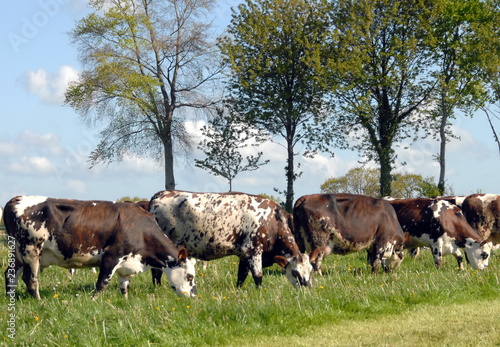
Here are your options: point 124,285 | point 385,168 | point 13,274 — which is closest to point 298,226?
point 124,285

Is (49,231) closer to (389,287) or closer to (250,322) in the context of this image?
(250,322)

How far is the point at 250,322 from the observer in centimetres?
1014

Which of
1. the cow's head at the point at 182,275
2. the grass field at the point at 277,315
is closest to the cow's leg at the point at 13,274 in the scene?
the grass field at the point at 277,315

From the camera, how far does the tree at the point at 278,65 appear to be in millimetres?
45469

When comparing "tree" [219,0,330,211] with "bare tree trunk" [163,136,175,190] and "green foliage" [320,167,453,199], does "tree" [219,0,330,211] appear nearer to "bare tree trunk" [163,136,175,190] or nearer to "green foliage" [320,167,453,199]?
"bare tree trunk" [163,136,175,190]

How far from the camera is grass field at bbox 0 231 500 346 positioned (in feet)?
31.0

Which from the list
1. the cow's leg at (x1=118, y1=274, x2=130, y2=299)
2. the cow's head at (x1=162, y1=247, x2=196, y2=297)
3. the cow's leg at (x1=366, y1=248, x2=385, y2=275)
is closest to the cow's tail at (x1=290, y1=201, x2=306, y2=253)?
the cow's leg at (x1=366, y1=248, x2=385, y2=275)

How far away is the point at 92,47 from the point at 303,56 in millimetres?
14038

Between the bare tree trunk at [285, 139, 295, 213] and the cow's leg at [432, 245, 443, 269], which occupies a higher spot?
the bare tree trunk at [285, 139, 295, 213]

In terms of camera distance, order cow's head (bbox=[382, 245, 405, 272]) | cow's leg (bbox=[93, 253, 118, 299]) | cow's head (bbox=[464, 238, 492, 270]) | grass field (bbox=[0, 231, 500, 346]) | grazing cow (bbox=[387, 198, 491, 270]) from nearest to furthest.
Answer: grass field (bbox=[0, 231, 500, 346]) → cow's leg (bbox=[93, 253, 118, 299]) → cow's head (bbox=[382, 245, 405, 272]) → cow's head (bbox=[464, 238, 492, 270]) → grazing cow (bbox=[387, 198, 491, 270])

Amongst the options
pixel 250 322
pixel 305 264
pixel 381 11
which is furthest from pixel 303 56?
pixel 250 322

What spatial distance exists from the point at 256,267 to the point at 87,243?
349 centimetres

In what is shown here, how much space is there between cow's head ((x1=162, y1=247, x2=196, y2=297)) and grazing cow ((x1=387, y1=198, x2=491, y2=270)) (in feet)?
25.4

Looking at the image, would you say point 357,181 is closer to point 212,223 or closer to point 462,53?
point 462,53
